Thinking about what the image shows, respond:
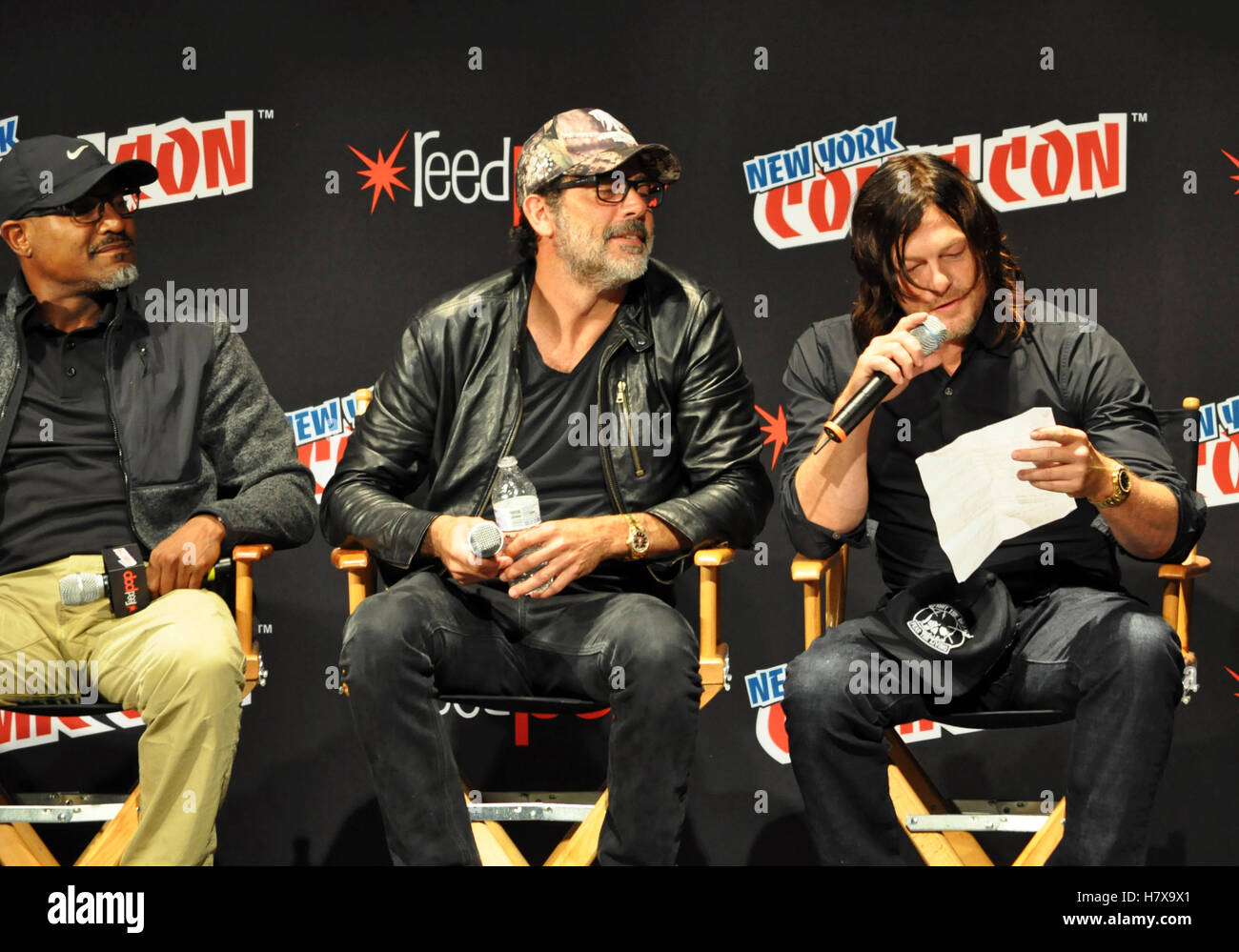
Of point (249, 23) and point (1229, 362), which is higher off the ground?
point (249, 23)

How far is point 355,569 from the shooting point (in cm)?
300

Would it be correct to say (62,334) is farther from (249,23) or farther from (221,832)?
(221,832)

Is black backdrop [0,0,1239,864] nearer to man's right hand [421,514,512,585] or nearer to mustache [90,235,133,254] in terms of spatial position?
mustache [90,235,133,254]

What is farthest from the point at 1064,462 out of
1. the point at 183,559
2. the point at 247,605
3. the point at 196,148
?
the point at 196,148

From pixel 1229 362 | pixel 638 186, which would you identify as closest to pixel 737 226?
pixel 638 186

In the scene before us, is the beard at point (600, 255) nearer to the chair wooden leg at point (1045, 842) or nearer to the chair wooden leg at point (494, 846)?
the chair wooden leg at point (494, 846)

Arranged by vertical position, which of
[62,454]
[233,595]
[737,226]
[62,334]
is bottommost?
[233,595]

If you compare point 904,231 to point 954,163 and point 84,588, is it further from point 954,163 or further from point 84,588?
point 84,588

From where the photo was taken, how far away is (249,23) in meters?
3.76

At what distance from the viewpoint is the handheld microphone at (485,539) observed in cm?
281

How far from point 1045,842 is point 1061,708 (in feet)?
0.92
